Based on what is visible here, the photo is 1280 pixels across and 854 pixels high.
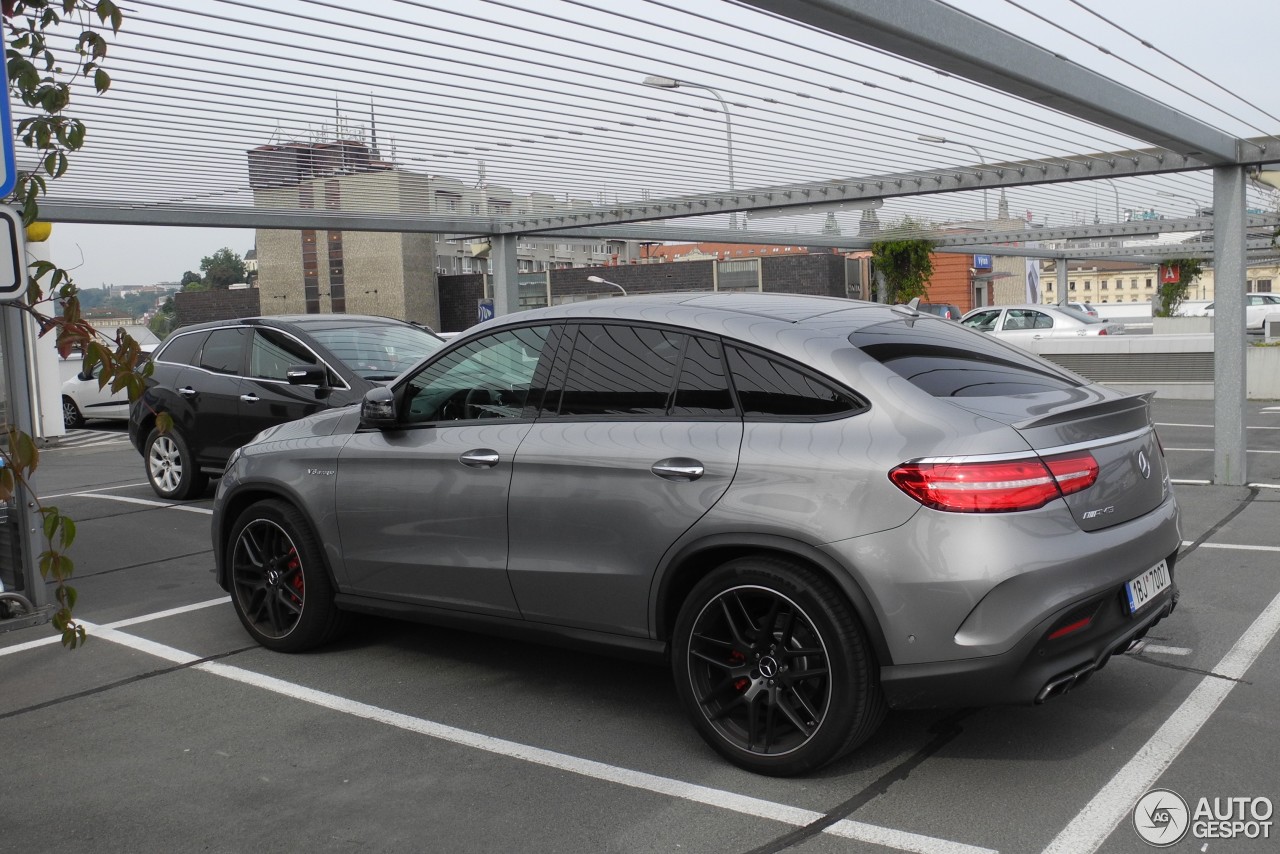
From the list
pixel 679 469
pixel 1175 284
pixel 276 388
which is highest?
pixel 1175 284

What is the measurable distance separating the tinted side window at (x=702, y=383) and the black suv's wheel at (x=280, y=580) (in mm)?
2077

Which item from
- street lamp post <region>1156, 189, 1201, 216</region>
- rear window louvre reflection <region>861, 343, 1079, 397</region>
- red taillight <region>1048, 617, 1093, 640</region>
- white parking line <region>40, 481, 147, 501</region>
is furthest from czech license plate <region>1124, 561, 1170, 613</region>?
street lamp post <region>1156, 189, 1201, 216</region>

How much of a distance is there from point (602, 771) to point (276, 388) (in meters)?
6.45

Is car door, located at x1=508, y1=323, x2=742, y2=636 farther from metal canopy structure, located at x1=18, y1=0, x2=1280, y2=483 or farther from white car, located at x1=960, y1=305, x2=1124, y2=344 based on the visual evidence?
white car, located at x1=960, y1=305, x2=1124, y2=344

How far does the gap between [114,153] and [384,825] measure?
918 cm

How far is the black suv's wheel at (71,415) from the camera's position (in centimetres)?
2234

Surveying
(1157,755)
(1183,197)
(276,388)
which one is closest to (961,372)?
(1157,755)

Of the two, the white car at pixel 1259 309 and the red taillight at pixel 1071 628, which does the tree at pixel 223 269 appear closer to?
the white car at pixel 1259 309

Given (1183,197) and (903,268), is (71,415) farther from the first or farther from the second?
(903,268)

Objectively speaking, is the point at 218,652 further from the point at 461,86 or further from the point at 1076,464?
the point at 461,86

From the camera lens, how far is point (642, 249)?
90.4m

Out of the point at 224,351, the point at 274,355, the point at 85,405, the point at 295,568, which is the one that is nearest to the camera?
the point at 295,568

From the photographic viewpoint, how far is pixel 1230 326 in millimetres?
10242

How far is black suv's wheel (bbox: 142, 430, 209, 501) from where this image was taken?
34.8ft
